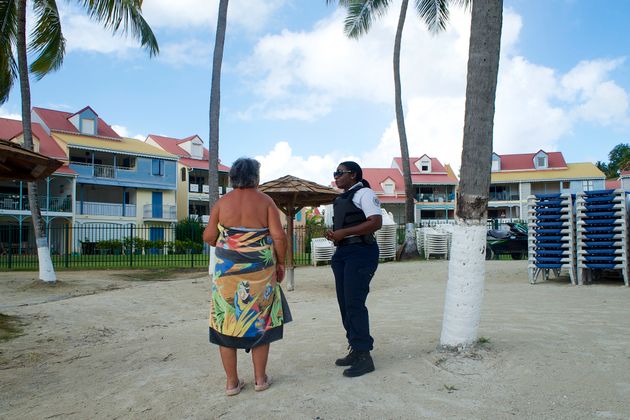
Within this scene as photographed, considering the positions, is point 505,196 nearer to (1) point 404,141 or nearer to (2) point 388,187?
(2) point 388,187

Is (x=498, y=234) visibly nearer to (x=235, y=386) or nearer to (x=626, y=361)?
(x=626, y=361)

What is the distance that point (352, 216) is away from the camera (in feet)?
→ 14.0

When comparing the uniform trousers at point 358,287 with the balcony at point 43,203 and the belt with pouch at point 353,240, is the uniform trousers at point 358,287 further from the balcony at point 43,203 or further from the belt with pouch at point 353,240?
the balcony at point 43,203

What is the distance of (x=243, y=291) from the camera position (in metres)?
3.78

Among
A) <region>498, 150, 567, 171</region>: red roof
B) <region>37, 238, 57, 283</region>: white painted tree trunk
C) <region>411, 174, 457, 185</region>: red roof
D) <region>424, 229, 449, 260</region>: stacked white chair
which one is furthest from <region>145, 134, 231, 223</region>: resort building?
<region>37, 238, 57, 283</region>: white painted tree trunk

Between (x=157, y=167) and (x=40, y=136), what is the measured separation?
815cm

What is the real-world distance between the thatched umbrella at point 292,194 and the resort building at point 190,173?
1243 inches

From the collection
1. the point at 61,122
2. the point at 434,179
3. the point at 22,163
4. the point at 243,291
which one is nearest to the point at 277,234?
the point at 243,291

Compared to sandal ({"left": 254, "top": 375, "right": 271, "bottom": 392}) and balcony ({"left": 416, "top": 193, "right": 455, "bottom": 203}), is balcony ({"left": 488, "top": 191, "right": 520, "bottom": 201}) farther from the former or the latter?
sandal ({"left": 254, "top": 375, "right": 271, "bottom": 392})

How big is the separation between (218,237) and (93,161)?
35673 mm

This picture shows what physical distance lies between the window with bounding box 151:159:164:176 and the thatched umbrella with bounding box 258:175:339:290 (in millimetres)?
29312

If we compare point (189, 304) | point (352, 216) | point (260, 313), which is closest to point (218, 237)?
point (260, 313)

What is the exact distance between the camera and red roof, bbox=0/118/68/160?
1254 inches

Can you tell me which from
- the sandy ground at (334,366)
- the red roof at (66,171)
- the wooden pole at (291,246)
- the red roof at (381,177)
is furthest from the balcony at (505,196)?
the sandy ground at (334,366)
